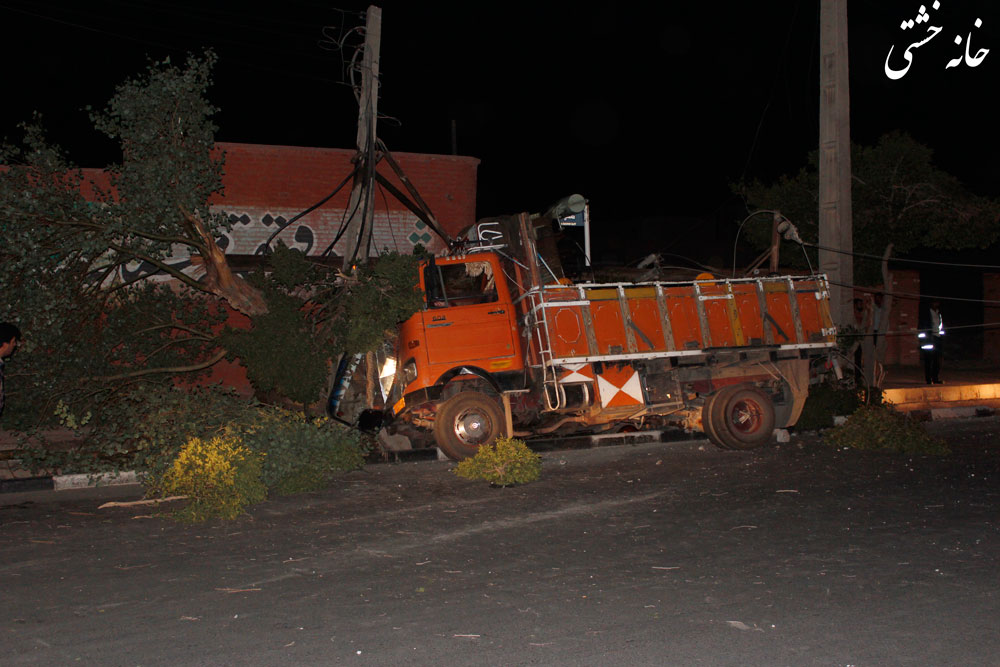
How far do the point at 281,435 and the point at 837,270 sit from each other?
28.8 feet

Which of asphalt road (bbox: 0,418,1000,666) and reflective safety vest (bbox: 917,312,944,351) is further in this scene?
reflective safety vest (bbox: 917,312,944,351)

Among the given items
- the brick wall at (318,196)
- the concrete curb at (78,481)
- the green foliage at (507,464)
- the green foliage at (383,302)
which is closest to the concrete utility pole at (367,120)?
the brick wall at (318,196)

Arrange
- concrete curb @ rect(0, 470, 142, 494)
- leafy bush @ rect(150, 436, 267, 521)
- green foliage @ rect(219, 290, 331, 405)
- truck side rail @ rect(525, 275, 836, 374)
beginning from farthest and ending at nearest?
green foliage @ rect(219, 290, 331, 405)
truck side rail @ rect(525, 275, 836, 374)
concrete curb @ rect(0, 470, 142, 494)
leafy bush @ rect(150, 436, 267, 521)

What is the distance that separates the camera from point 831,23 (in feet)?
43.1

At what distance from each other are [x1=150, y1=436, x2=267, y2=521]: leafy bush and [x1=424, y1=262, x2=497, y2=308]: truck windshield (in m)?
3.12

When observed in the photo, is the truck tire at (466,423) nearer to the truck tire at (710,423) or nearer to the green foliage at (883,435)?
the truck tire at (710,423)

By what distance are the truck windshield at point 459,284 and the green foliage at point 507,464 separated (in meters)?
2.17

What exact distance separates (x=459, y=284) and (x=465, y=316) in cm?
45

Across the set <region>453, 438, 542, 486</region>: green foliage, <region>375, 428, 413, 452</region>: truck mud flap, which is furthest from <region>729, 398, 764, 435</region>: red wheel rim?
<region>375, 428, 413, 452</region>: truck mud flap

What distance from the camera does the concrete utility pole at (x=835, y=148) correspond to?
13.0 metres

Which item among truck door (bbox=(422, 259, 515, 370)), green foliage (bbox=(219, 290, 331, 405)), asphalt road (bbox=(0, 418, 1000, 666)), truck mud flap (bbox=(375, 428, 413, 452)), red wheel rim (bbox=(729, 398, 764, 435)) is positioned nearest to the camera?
asphalt road (bbox=(0, 418, 1000, 666))

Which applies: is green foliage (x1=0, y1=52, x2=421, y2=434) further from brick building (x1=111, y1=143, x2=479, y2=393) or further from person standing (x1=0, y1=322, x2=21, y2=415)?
brick building (x1=111, y1=143, x2=479, y2=393)

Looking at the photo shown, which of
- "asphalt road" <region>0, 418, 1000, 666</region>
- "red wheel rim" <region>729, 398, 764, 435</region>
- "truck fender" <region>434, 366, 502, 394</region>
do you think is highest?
"truck fender" <region>434, 366, 502, 394</region>

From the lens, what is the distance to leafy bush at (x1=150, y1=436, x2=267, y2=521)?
292 inches
